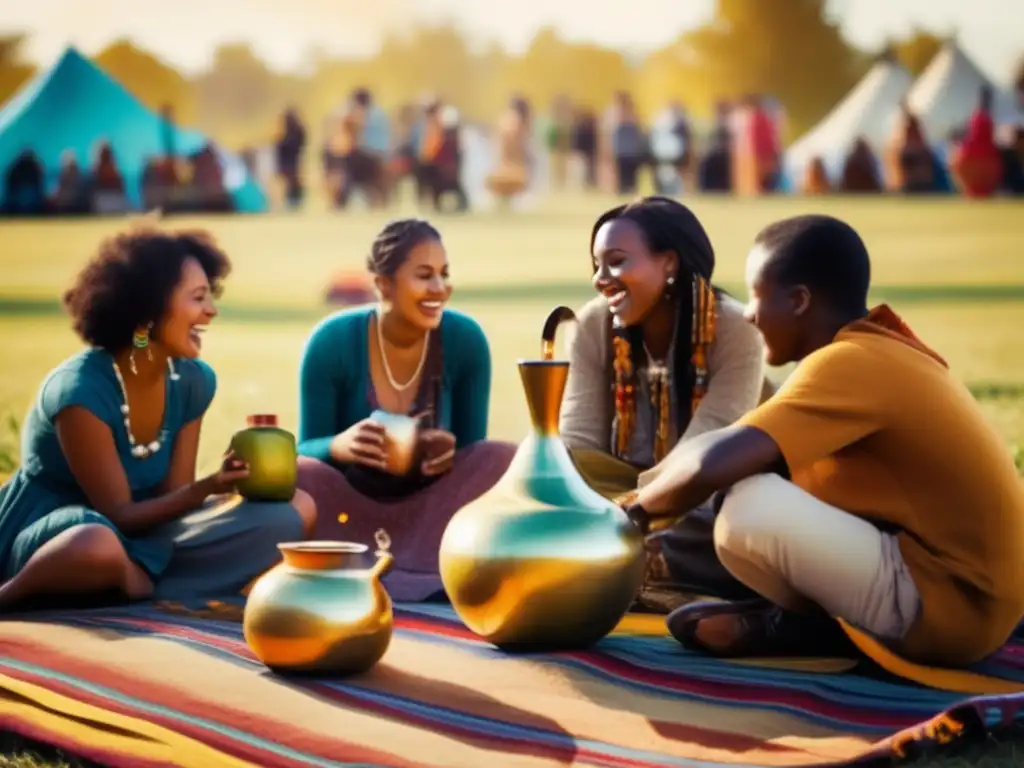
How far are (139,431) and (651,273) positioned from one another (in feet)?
5.41

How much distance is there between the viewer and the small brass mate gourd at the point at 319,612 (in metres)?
4.15

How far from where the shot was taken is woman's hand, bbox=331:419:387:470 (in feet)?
18.8

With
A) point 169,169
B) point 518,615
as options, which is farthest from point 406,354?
point 169,169

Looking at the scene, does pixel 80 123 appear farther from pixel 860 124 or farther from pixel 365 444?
pixel 365 444

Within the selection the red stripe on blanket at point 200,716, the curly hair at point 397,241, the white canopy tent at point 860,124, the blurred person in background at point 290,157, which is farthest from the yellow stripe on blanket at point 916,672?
the white canopy tent at point 860,124

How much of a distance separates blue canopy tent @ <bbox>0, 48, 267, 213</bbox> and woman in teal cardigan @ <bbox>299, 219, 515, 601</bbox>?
1914 cm

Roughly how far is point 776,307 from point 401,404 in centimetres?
191

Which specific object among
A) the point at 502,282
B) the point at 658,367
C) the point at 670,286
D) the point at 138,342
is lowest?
the point at 658,367

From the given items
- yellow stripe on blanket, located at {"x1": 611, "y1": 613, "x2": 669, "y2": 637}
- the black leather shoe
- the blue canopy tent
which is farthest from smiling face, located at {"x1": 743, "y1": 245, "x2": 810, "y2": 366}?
the blue canopy tent

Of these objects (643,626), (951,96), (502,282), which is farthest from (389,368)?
(951,96)

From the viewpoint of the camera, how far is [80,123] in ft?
79.7

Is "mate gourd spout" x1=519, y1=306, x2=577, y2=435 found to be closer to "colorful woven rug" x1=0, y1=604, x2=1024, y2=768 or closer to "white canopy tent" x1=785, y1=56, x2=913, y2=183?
"colorful woven rug" x1=0, y1=604, x2=1024, y2=768

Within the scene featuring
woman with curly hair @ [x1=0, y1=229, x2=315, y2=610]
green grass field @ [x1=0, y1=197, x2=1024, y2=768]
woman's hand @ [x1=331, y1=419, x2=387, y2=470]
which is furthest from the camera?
green grass field @ [x1=0, y1=197, x2=1024, y2=768]

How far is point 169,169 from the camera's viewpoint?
2492 centimetres
